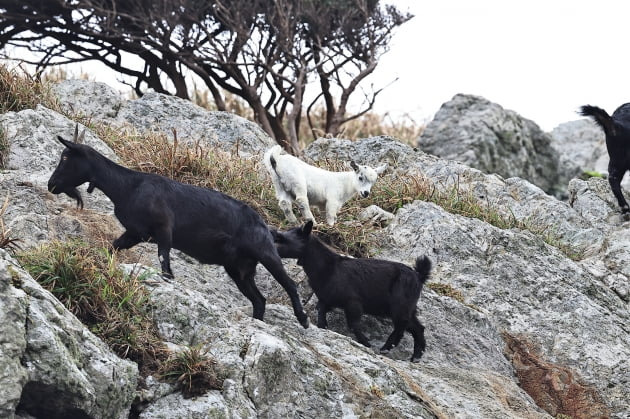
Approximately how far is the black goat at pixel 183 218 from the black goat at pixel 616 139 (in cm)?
670

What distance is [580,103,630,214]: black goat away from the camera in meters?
14.7

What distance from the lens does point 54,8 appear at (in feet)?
63.6

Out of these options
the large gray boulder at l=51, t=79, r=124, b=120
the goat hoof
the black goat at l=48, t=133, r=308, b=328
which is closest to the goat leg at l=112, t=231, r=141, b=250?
the black goat at l=48, t=133, r=308, b=328

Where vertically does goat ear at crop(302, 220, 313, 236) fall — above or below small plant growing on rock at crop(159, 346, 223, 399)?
above

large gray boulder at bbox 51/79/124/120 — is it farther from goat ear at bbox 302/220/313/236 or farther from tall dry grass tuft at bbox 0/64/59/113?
goat ear at bbox 302/220/313/236

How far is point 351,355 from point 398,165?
7051mm

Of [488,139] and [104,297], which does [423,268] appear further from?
[488,139]

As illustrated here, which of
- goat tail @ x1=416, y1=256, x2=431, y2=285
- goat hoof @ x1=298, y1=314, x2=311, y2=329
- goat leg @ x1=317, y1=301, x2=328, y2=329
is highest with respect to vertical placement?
goat tail @ x1=416, y1=256, x2=431, y2=285

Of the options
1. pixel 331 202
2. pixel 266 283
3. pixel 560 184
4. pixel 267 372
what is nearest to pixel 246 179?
pixel 331 202

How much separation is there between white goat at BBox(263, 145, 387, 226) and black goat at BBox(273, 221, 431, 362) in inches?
47.3

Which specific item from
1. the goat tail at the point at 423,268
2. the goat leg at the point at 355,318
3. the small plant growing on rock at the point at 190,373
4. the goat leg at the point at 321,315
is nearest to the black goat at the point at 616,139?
the goat tail at the point at 423,268

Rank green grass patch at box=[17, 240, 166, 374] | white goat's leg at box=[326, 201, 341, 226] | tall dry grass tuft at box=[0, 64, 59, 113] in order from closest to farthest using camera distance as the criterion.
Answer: green grass patch at box=[17, 240, 166, 374], white goat's leg at box=[326, 201, 341, 226], tall dry grass tuft at box=[0, 64, 59, 113]

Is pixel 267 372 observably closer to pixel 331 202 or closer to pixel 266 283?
pixel 266 283

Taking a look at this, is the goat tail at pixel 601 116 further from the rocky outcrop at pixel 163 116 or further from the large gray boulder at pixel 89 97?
the large gray boulder at pixel 89 97
